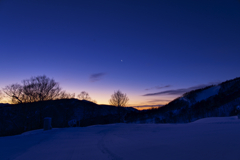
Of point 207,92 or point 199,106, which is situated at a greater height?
point 207,92

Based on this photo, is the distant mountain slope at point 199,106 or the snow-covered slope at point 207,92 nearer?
the distant mountain slope at point 199,106

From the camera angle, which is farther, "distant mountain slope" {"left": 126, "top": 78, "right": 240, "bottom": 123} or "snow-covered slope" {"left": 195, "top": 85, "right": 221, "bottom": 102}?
"snow-covered slope" {"left": 195, "top": 85, "right": 221, "bottom": 102}

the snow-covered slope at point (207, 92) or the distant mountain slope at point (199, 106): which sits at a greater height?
the snow-covered slope at point (207, 92)

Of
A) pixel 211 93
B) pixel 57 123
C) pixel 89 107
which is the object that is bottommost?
pixel 57 123

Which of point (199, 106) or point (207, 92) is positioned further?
point (207, 92)

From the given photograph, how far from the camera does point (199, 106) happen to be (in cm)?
7206

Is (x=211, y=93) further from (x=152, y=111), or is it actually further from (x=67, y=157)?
(x=67, y=157)

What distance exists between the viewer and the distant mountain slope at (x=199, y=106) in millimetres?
58803

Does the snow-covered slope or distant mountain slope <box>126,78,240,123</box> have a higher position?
the snow-covered slope

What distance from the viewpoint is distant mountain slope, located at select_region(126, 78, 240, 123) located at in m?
58.8

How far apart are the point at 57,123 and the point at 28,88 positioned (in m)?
12.6

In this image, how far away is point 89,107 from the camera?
51688 millimetres

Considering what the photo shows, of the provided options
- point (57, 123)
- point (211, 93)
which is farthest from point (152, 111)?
point (57, 123)

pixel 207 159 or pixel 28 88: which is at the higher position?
pixel 28 88
